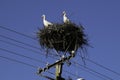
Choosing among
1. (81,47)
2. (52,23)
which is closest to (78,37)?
(81,47)

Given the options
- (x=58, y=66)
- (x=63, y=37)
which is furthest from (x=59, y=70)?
(x=63, y=37)

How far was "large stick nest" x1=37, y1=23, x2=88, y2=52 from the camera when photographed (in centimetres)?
1047

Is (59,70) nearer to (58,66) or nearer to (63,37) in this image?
(58,66)

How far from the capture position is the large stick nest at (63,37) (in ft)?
34.3

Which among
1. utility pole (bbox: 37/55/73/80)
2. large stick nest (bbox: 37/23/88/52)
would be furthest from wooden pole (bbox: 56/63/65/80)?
large stick nest (bbox: 37/23/88/52)

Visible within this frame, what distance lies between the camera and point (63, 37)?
10.8 metres

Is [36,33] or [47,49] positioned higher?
[36,33]

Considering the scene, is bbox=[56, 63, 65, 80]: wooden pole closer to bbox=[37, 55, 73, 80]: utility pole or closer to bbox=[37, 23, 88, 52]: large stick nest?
bbox=[37, 55, 73, 80]: utility pole

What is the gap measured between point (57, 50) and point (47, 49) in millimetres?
361

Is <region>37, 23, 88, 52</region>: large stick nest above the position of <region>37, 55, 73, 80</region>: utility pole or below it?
above

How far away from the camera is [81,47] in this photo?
10.8 meters

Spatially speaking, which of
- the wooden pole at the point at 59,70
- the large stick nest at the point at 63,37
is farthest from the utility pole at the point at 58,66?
the large stick nest at the point at 63,37

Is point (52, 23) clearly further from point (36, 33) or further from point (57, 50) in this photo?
point (57, 50)

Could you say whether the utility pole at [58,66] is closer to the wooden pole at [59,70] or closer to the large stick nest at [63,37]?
the wooden pole at [59,70]
